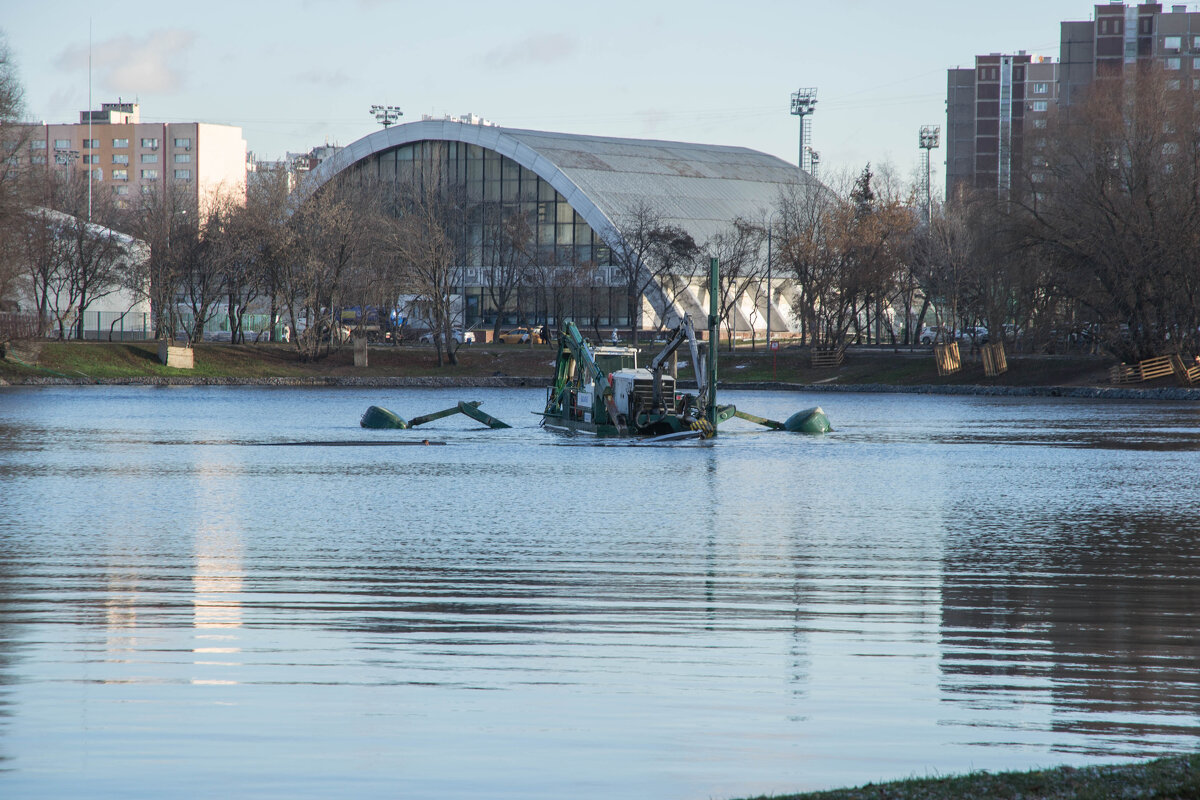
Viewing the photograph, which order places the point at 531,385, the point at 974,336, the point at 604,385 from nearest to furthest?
the point at 604,385, the point at 974,336, the point at 531,385

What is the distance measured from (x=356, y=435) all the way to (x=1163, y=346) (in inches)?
1756

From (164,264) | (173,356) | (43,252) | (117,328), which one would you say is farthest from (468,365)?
(117,328)

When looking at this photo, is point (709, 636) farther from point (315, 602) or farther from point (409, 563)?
point (409, 563)

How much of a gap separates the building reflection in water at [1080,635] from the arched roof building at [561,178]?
95.3 meters

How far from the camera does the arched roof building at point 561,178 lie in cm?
11750

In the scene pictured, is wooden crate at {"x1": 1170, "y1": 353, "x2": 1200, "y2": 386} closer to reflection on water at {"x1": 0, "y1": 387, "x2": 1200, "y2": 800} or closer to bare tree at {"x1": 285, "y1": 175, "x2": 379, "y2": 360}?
reflection on water at {"x1": 0, "y1": 387, "x2": 1200, "y2": 800}

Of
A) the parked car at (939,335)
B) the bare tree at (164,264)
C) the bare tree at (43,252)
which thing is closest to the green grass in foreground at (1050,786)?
the bare tree at (43,252)

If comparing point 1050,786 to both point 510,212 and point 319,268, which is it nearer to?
point 319,268

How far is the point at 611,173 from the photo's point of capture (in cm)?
12162

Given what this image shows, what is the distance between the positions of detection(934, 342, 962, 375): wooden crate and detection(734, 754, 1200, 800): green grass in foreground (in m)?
75.9

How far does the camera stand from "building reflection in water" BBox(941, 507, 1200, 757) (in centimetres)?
916

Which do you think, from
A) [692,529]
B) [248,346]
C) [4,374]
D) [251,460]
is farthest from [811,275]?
[692,529]

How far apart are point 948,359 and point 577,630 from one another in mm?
72232

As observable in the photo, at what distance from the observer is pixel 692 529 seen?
2111cm
